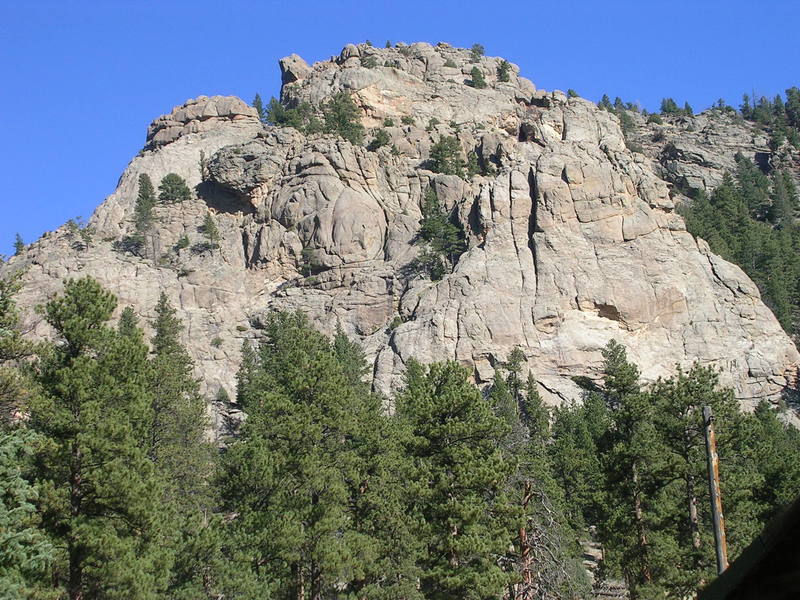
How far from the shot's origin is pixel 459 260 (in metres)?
66.9

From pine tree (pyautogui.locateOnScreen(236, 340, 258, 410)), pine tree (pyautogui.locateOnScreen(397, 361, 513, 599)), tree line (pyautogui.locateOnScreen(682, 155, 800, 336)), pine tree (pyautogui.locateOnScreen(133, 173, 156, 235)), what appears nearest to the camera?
pine tree (pyautogui.locateOnScreen(397, 361, 513, 599))

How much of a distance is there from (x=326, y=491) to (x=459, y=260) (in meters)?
46.5

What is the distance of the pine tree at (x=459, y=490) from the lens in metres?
19.9

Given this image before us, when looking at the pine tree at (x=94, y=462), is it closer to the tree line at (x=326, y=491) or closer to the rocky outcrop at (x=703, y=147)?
the tree line at (x=326, y=491)

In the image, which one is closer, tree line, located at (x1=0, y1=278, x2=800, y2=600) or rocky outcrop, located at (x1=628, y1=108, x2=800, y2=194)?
tree line, located at (x1=0, y1=278, x2=800, y2=600)

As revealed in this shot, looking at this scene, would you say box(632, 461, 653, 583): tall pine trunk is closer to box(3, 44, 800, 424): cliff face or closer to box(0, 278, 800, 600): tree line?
box(0, 278, 800, 600): tree line

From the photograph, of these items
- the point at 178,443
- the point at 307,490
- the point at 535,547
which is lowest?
the point at 535,547

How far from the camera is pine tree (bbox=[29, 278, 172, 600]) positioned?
54.3ft

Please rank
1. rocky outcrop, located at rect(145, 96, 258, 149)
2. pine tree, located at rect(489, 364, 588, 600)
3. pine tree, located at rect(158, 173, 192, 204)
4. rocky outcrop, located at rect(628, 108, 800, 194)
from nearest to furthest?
pine tree, located at rect(489, 364, 588, 600)
pine tree, located at rect(158, 173, 192, 204)
rocky outcrop, located at rect(145, 96, 258, 149)
rocky outcrop, located at rect(628, 108, 800, 194)

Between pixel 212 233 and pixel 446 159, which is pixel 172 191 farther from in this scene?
pixel 446 159

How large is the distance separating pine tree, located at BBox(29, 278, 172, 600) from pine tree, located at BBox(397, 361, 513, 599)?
23.2ft

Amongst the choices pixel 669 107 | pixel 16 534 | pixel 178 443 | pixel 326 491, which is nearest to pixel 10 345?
pixel 16 534

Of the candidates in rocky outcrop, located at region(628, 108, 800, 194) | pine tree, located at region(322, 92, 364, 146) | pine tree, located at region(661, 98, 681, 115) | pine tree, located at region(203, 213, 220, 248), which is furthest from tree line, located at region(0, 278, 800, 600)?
pine tree, located at region(661, 98, 681, 115)

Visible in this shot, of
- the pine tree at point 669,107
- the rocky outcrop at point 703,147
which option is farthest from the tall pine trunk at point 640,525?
the pine tree at point 669,107
